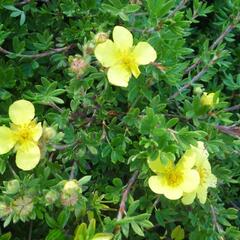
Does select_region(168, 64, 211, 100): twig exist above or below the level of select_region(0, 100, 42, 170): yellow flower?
below

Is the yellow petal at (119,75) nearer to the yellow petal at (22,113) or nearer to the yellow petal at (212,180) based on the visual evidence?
the yellow petal at (22,113)

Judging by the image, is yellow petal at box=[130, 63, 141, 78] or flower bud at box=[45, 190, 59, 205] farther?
yellow petal at box=[130, 63, 141, 78]

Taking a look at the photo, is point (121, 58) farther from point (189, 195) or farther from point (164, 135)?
point (189, 195)

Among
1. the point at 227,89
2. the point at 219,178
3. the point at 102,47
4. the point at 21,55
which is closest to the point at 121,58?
the point at 102,47

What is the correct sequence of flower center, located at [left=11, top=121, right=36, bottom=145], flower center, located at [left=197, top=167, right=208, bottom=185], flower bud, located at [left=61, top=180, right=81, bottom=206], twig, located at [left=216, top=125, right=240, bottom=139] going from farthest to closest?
1. twig, located at [left=216, top=125, right=240, bottom=139]
2. flower center, located at [left=197, top=167, right=208, bottom=185]
3. flower center, located at [left=11, top=121, right=36, bottom=145]
4. flower bud, located at [left=61, top=180, right=81, bottom=206]

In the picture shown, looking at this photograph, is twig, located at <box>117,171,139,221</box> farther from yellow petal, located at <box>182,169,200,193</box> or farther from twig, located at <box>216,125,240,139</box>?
twig, located at <box>216,125,240,139</box>

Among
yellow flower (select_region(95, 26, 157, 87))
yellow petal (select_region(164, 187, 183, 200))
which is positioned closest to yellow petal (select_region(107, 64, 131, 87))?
yellow flower (select_region(95, 26, 157, 87))

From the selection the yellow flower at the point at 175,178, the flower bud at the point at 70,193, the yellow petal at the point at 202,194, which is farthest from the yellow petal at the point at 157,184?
the flower bud at the point at 70,193

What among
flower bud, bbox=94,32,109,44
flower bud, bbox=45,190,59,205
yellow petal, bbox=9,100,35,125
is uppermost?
flower bud, bbox=94,32,109,44
